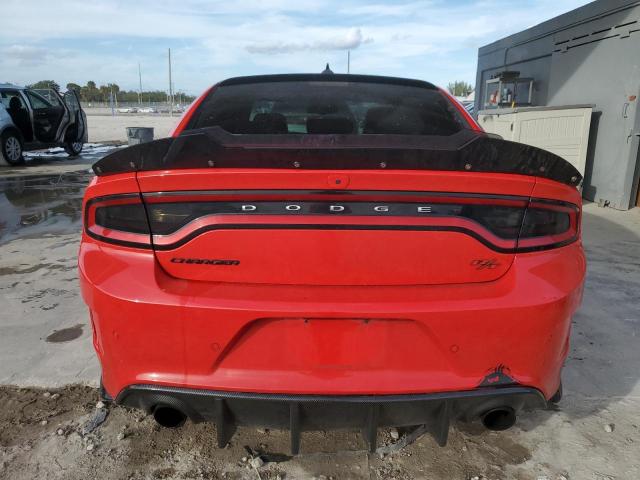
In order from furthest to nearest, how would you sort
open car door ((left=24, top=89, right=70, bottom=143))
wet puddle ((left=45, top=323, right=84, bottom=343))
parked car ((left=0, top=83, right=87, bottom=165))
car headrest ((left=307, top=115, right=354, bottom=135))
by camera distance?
open car door ((left=24, top=89, right=70, bottom=143)), parked car ((left=0, top=83, right=87, bottom=165)), wet puddle ((left=45, top=323, right=84, bottom=343)), car headrest ((left=307, top=115, right=354, bottom=135))

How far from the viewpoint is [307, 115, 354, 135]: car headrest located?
2.57 meters

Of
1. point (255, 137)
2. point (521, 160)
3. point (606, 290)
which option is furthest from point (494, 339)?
point (606, 290)

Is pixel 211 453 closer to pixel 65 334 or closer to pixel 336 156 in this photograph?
pixel 336 156

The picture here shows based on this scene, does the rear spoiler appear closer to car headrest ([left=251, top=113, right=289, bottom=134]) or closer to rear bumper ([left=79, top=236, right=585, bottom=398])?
rear bumper ([left=79, top=236, right=585, bottom=398])

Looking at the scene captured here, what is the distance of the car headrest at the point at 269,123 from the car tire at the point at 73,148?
44.3 feet

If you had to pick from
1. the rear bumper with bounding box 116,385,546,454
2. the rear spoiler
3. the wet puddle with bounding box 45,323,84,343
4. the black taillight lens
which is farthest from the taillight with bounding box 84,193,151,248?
the wet puddle with bounding box 45,323,84,343

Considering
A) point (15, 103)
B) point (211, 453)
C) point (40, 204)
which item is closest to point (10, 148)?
point (15, 103)

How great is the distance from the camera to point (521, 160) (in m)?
1.68

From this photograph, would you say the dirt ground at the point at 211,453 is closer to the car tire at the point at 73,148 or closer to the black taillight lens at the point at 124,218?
the black taillight lens at the point at 124,218

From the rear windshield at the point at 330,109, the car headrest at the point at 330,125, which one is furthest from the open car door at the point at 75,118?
the car headrest at the point at 330,125

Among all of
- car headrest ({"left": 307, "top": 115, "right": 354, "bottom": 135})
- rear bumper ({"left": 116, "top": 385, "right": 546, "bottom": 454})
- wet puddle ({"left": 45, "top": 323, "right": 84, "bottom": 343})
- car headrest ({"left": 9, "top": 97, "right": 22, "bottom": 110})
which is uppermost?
car headrest ({"left": 9, "top": 97, "right": 22, "bottom": 110})

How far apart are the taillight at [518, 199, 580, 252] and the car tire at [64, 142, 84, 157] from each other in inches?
588

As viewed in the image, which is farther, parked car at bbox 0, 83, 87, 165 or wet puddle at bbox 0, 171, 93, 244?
parked car at bbox 0, 83, 87, 165

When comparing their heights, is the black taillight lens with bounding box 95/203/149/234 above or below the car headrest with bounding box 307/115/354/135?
below
